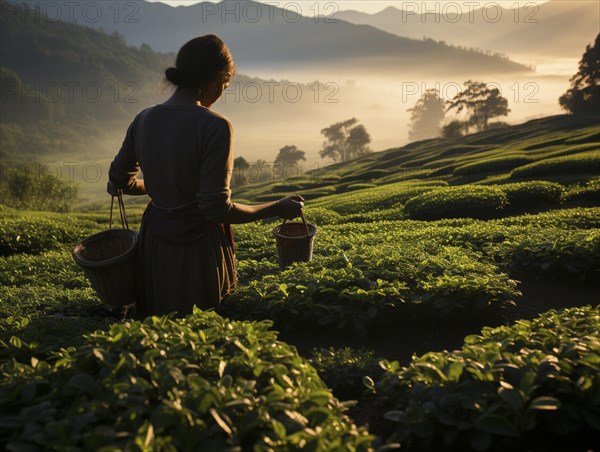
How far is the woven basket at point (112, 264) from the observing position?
4539 millimetres

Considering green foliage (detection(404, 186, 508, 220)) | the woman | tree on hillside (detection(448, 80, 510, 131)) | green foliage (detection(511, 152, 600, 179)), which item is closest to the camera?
the woman

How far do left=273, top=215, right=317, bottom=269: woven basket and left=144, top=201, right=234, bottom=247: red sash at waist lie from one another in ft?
Answer: 3.48

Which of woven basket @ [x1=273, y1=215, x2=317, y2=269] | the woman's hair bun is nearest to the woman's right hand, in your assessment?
woven basket @ [x1=273, y1=215, x2=317, y2=269]

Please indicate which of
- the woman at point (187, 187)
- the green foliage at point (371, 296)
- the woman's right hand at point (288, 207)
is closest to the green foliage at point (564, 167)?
the green foliage at point (371, 296)

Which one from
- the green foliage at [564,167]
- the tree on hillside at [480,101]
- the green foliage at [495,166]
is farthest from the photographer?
the tree on hillside at [480,101]

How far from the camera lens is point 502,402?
2805 mm

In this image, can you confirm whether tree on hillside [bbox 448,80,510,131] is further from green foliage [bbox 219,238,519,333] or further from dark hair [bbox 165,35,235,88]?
dark hair [bbox 165,35,235,88]

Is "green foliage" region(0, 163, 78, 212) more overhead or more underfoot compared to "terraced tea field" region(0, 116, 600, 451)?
more overhead

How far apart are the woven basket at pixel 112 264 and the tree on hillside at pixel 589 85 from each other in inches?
2399

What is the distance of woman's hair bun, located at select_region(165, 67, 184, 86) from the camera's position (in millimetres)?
4281

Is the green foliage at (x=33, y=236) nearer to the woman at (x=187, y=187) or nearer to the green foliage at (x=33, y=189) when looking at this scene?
the woman at (x=187, y=187)

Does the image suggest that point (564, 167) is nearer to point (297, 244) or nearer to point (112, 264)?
point (297, 244)

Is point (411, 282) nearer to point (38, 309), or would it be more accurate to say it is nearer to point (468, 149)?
point (38, 309)

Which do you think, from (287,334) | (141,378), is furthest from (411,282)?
(141,378)
